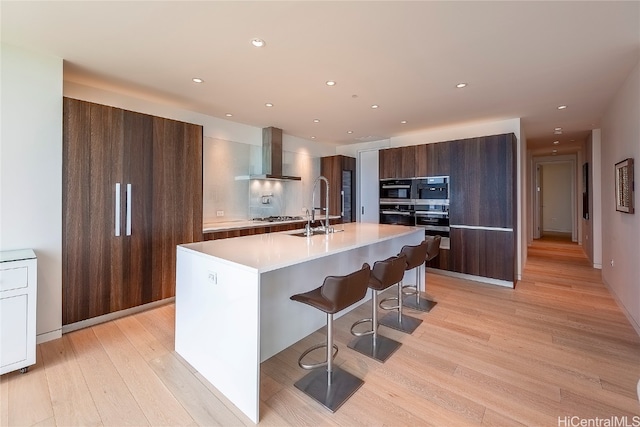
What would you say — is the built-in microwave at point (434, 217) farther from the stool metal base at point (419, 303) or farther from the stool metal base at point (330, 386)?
the stool metal base at point (330, 386)

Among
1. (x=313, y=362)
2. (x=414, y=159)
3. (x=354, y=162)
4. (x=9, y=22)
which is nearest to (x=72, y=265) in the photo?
(x=9, y=22)

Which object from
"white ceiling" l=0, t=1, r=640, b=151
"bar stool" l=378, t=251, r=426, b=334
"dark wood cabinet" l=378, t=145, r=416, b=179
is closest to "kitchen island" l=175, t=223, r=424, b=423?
"bar stool" l=378, t=251, r=426, b=334

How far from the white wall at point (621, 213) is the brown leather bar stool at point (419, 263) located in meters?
1.88

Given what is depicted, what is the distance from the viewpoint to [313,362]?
227cm

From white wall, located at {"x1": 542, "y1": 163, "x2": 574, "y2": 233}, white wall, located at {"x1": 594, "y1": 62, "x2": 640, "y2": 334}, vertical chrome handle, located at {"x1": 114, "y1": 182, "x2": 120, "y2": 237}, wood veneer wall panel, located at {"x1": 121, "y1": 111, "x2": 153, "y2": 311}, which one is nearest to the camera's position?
white wall, located at {"x1": 594, "y1": 62, "x2": 640, "y2": 334}

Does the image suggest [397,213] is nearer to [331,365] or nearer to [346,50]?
[346,50]

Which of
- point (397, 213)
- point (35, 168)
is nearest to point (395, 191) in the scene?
point (397, 213)

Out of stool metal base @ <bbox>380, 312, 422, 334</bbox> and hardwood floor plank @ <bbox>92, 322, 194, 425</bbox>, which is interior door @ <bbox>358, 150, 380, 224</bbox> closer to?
stool metal base @ <bbox>380, 312, 422, 334</bbox>

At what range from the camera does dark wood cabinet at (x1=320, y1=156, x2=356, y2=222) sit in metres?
6.31

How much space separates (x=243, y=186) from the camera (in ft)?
16.6

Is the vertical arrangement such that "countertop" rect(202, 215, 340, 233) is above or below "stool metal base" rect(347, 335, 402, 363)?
above

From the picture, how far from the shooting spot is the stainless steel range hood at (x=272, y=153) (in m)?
5.18

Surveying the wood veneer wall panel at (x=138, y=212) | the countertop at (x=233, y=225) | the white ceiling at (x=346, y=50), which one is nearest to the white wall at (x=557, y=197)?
the white ceiling at (x=346, y=50)

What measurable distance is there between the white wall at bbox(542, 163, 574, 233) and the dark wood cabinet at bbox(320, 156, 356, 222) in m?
7.21
